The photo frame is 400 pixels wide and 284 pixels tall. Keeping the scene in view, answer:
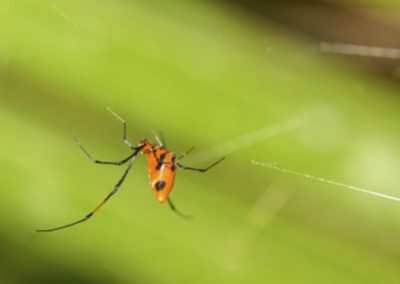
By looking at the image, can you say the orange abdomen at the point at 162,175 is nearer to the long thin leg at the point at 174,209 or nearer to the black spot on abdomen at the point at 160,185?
the black spot on abdomen at the point at 160,185

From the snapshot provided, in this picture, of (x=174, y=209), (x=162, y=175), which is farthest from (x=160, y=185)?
(x=174, y=209)

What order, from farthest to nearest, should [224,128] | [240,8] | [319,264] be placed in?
[240,8]
[224,128]
[319,264]

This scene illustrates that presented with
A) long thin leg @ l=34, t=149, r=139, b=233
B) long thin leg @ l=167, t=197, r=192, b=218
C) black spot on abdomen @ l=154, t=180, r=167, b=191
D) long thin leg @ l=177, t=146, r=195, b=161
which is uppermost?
black spot on abdomen @ l=154, t=180, r=167, b=191

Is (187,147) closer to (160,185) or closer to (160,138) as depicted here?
(160,138)

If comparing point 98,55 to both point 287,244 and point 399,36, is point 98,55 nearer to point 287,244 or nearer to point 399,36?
point 287,244

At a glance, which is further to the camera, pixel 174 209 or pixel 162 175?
pixel 174 209

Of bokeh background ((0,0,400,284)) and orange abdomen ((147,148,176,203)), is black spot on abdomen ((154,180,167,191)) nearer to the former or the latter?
orange abdomen ((147,148,176,203))

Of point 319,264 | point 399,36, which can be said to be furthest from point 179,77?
point 399,36

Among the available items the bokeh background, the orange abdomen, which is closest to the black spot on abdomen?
the orange abdomen
